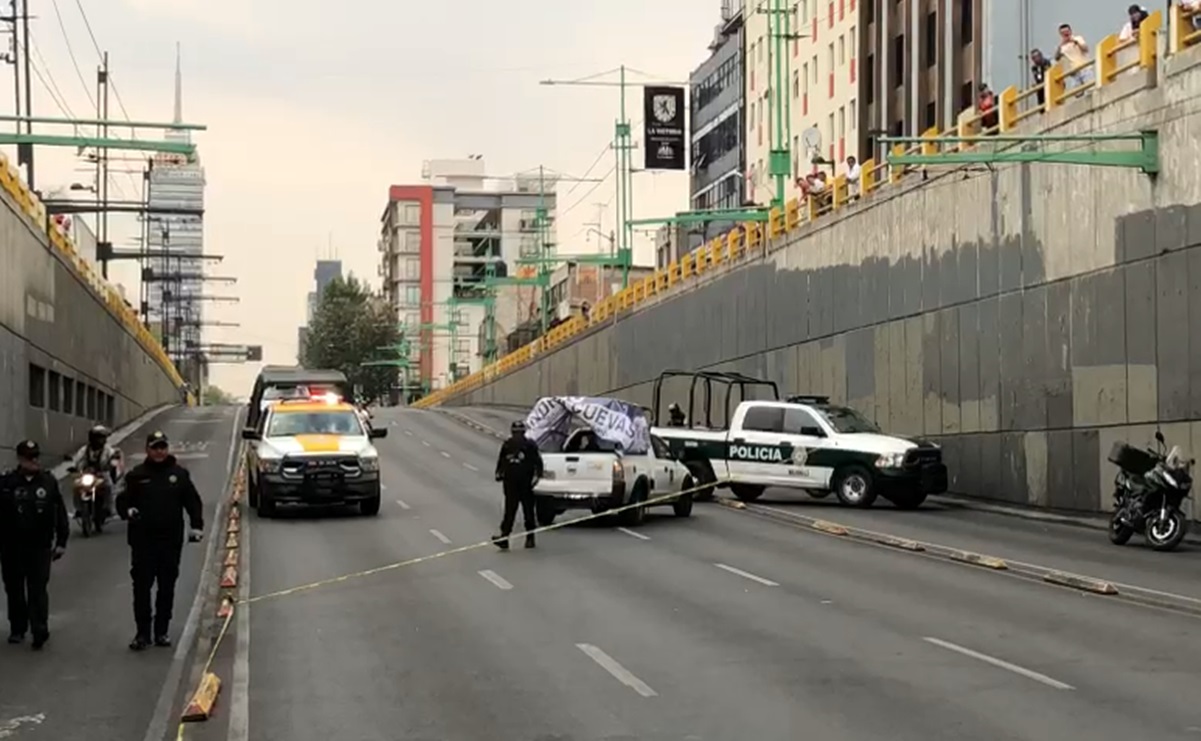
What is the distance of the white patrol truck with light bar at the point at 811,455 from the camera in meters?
29.0

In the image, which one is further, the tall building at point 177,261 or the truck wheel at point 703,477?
the tall building at point 177,261

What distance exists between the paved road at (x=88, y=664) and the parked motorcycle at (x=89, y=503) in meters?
1.17

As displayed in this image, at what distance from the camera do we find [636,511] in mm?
25594

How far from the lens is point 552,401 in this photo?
26.1 metres

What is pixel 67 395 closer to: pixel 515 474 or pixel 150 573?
pixel 515 474

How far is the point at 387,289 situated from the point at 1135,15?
15818cm

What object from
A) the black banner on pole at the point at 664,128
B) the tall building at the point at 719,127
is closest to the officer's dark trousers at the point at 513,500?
the black banner on pole at the point at 664,128

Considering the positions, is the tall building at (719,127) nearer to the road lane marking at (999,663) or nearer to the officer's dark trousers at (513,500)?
the officer's dark trousers at (513,500)

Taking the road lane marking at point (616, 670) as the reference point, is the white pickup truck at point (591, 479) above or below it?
above

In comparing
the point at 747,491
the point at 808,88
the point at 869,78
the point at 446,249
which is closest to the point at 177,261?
the point at 446,249

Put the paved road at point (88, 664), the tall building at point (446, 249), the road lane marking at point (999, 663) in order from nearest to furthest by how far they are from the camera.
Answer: the paved road at point (88, 664), the road lane marking at point (999, 663), the tall building at point (446, 249)

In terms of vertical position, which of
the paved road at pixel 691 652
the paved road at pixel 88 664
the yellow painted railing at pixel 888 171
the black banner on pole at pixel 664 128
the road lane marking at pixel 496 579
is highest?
the black banner on pole at pixel 664 128

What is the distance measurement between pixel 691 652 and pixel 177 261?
5337 inches

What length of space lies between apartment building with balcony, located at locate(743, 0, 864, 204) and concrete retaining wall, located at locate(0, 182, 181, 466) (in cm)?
3080
